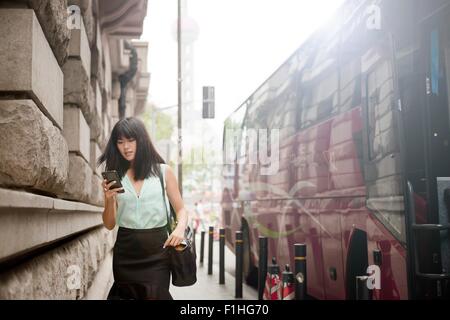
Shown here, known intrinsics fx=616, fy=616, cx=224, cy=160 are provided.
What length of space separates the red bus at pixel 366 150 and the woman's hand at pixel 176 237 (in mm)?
1578

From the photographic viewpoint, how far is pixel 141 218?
2949 mm

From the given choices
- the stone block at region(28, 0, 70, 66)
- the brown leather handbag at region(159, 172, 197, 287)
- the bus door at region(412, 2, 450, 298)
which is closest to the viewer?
the stone block at region(28, 0, 70, 66)

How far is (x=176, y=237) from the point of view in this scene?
9.71ft

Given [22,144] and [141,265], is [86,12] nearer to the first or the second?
[141,265]

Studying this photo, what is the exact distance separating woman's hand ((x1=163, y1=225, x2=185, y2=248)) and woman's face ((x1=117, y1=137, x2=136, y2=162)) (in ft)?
1.34

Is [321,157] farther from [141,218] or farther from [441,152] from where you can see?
[141,218]

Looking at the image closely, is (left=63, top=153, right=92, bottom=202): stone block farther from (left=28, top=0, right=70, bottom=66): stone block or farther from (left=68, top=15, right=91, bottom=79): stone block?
(left=28, top=0, right=70, bottom=66): stone block

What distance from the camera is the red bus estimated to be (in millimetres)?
3818

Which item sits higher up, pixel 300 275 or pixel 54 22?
pixel 54 22

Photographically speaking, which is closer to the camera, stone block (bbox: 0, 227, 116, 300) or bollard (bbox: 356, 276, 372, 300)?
stone block (bbox: 0, 227, 116, 300)

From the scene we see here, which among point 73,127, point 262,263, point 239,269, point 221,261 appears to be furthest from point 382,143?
point 221,261

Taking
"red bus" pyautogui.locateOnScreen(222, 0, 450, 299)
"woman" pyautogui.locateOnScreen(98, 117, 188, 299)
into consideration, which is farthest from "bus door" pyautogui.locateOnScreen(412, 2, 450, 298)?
"woman" pyautogui.locateOnScreen(98, 117, 188, 299)

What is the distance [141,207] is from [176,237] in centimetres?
22
